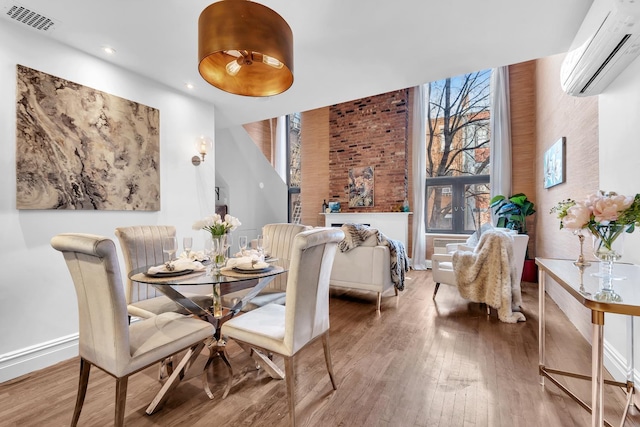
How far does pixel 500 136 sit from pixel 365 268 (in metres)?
4.04

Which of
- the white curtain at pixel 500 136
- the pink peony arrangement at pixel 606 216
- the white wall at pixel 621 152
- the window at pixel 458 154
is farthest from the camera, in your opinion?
the window at pixel 458 154

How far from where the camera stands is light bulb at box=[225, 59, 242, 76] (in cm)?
185

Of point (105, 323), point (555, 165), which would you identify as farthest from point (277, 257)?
point (555, 165)

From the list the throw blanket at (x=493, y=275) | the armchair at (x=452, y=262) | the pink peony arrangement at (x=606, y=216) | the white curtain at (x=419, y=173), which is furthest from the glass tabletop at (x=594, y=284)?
the white curtain at (x=419, y=173)

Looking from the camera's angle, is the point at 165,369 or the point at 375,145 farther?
the point at 375,145

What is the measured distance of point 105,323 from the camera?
4.53 ft

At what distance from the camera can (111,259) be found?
133 centimetres

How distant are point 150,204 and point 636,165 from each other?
12.9 ft

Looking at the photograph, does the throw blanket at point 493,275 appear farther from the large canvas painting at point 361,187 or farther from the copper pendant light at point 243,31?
the large canvas painting at point 361,187

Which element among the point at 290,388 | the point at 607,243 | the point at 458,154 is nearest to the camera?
the point at 607,243

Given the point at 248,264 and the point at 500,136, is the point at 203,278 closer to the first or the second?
the point at 248,264

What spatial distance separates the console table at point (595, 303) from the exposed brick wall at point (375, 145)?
4.71 metres

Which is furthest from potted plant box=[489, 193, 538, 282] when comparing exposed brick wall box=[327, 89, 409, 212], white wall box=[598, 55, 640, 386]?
white wall box=[598, 55, 640, 386]

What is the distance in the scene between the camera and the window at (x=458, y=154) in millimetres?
5867
